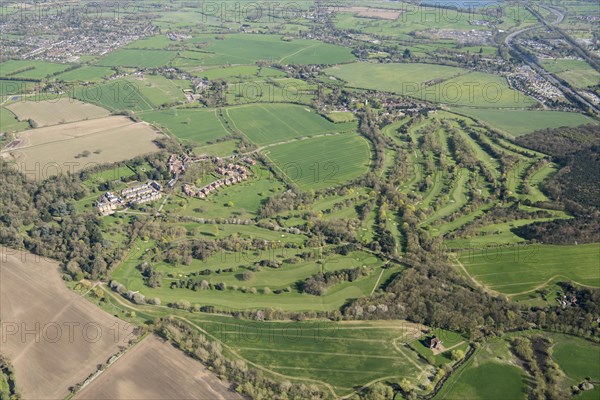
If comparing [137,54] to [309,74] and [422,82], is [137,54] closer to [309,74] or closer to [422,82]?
[309,74]

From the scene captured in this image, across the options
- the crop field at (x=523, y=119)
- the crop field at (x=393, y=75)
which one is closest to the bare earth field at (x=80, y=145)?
the crop field at (x=393, y=75)

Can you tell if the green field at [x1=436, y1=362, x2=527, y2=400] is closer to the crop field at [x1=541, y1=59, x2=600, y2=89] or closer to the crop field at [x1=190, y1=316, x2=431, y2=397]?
the crop field at [x1=190, y1=316, x2=431, y2=397]

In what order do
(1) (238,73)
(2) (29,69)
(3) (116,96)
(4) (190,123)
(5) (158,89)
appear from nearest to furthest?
(4) (190,123) → (3) (116,96) → (5) (158,89) → (2) (29,69) → (1) (238,73)

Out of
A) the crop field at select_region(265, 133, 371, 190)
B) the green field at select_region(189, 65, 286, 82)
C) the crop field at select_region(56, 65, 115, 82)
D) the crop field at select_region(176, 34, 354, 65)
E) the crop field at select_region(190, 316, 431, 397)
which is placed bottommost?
the crop field at select_region(190, 316, 431, 397)

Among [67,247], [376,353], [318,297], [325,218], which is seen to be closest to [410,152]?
[325,218]

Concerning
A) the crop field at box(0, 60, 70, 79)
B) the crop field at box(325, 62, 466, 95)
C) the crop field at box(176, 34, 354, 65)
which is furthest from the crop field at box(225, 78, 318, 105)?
the crop field at box(0, 60, 70, 79)

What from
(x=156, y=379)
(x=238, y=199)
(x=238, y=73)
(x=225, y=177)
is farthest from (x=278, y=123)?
(x=156, y=379)

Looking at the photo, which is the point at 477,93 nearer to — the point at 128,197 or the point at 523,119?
the point at 523,119

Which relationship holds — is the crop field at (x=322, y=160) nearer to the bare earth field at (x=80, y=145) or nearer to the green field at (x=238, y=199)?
the green field at (x=238, y=199)
